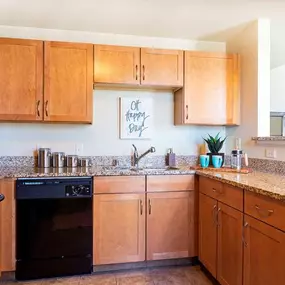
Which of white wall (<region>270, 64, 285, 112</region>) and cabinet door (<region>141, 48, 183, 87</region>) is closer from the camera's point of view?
A: cabinet door (<region>141, 48, 183, 87</region>)

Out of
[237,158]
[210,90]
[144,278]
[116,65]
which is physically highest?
[116,65]

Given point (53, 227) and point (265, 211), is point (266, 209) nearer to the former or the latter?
point (265, 211)

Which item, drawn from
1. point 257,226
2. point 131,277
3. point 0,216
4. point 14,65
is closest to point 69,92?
point 14,65

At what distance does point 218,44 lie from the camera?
3.27 meters

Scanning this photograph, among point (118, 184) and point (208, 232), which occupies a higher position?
point (118, 184)

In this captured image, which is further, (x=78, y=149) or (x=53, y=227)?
(x=78, y=149)

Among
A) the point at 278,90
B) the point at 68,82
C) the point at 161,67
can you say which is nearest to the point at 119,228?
the point at 68,82

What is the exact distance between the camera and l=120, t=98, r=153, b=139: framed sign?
3.08 metres

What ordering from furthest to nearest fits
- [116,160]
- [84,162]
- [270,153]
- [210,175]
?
[116,160]
[84,162]
[270,153]
[210,175]

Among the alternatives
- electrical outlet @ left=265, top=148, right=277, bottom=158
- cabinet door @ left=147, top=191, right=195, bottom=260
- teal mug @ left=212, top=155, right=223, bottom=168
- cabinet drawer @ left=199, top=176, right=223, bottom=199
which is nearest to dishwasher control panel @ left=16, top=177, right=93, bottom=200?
cabinet door @ left=147, top=191, right=195, bottom=260

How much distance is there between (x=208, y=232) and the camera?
2367 mm

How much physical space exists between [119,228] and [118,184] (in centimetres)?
40

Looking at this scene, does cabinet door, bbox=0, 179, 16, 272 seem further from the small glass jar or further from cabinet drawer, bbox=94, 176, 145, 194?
the small glass jar

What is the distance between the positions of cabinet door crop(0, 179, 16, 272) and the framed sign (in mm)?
1243
